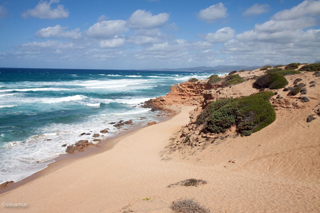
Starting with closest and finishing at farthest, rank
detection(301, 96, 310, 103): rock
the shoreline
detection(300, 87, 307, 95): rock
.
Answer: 1. the shoreline
2. detection(301, 96, 310, 103): rock
3. detection(300, 87, 307, 95): rock

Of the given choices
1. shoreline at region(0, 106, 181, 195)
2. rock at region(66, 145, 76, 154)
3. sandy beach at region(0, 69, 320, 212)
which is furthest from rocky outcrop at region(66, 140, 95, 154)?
sandy beach at region(0, 69, 320, 212)

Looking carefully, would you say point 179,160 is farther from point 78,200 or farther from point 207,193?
point 78,200

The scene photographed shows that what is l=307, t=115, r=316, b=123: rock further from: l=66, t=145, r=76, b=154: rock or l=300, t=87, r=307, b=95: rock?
l=66, t=145, r=76, b=154: rock

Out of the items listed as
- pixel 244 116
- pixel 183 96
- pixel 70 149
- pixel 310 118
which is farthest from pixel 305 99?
pixel 183 96

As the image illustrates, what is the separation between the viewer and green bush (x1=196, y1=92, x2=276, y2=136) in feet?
40.1

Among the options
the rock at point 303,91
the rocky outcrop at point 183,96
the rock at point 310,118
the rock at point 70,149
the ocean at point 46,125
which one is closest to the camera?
the rock at point 310,118

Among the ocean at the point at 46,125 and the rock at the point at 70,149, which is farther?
the rock at the point at 70,149

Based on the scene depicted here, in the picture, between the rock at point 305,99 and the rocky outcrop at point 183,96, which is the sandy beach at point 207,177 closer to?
the rock at point 305,99

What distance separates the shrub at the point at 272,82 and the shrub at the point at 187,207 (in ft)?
38.7

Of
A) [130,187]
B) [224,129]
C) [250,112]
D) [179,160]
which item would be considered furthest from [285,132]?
[130,187]

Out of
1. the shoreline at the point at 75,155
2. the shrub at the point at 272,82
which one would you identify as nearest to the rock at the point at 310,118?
the shrub at the point at 272,82

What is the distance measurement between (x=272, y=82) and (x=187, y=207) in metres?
12.9

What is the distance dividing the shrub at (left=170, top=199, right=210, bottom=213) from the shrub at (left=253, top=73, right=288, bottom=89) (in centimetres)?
1181

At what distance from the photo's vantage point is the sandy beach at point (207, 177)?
279 inches
